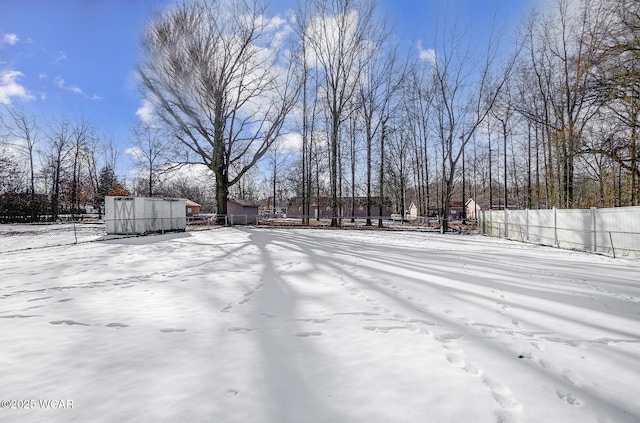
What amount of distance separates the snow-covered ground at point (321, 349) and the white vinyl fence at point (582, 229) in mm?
5141

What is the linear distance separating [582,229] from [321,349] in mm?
12330

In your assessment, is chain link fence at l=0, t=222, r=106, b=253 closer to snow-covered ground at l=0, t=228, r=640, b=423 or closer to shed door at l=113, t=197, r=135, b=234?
shed door at l=113, t=197, r=135, b=234

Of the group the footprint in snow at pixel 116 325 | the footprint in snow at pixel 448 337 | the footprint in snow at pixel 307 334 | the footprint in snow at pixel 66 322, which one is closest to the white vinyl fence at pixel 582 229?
the footprint in snow at pixel 448 337

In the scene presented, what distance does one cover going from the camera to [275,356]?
101 inches

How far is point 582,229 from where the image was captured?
1081 cm

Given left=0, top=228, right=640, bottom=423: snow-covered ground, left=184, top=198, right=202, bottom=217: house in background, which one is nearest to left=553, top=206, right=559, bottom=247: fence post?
left=0, top=228, right=640, bottom=423: snow-covered ground

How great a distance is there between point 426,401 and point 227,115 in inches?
907

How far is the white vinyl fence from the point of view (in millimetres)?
8938

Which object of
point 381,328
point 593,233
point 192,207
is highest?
point 192,207

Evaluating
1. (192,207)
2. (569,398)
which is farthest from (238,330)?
(192,207)

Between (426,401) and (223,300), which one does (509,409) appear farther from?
(223,300)

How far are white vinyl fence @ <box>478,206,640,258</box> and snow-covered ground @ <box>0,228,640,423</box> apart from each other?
16.9ft

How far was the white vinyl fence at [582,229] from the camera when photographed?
8.94m

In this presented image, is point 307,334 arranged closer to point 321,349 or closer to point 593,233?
point 321,349
